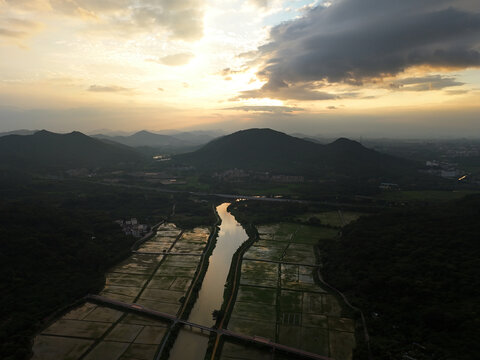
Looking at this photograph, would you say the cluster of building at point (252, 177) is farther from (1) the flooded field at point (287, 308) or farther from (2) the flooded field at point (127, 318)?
(2) the flooded field at point (127, 318)

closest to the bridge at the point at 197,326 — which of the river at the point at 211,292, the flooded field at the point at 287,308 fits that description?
the flooded field at the point at 287,308

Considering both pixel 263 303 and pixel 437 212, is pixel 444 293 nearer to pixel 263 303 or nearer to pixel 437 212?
pixel 263 303

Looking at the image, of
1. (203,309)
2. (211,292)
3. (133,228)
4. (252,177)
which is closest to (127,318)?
(203,309)

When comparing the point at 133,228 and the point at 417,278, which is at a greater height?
the point at 417,278

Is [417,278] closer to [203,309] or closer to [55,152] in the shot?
[203,309]

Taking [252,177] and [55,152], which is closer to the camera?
[252,177]

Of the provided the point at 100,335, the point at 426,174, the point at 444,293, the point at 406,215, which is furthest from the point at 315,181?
the point at 100,335
